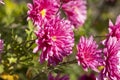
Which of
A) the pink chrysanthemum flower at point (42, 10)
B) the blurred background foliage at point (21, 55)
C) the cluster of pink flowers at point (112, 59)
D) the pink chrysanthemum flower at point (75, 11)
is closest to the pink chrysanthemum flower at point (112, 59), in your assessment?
the cluster of pink flowers at point (112, 59)

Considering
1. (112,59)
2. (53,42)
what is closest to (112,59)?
(112,59)

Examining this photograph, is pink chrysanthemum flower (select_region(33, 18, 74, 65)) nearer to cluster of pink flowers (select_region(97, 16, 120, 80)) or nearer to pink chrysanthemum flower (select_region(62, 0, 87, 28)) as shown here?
cluster of pink flowers (select_region(97, 16, 120, 80))

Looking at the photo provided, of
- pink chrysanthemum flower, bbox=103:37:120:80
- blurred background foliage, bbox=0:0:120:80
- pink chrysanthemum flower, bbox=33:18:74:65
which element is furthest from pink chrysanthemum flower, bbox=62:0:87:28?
pink chrysanthemum flower, bbox=103:37:120:80

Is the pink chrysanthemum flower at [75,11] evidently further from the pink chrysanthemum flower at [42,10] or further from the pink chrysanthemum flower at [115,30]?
the pink chrysanthemum flower at [115,30]

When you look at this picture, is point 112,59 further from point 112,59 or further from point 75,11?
point 75,11

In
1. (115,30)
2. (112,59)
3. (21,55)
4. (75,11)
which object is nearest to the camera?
(112,59)

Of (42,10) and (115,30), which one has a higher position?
(42,10)

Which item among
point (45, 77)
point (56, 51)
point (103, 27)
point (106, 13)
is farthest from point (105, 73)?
point (106, 13)
